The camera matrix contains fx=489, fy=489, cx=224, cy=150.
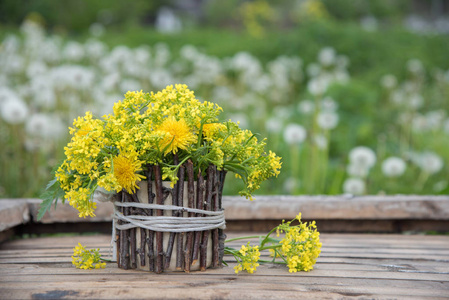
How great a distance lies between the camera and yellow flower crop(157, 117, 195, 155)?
1.10 meters

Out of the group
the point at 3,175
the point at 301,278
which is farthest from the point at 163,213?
the point at 3,175

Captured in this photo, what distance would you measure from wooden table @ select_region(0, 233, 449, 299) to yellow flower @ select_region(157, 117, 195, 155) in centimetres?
30

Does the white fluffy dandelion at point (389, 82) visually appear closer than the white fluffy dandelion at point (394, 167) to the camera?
No

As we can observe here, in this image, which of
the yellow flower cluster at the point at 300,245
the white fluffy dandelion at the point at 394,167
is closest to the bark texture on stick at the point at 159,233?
the yellow flower cluster at the point at 300,245

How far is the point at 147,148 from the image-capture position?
3.58 ft

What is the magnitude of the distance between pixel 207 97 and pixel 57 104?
1221 mm

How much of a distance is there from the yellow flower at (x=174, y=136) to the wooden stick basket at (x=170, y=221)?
56 mm

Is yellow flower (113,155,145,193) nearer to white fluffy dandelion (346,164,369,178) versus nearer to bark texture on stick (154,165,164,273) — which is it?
bark texture on stick (154,165,164,273)

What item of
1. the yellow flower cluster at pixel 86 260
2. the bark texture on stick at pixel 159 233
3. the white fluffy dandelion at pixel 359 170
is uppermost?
the white fluffy dandelion at pixel 359 170

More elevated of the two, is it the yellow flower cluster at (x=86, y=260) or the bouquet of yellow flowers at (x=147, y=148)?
the bouquet of yellow flowers at (x=147, y=148)

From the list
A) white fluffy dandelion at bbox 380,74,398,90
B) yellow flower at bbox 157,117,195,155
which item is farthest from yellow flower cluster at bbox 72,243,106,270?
white fluffy dandelion at bbox 380,74,398,90

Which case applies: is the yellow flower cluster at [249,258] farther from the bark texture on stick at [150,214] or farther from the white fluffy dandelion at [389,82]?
the white fluffy dandelion at [389,82]

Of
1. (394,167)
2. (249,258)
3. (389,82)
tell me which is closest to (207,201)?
(249,258)

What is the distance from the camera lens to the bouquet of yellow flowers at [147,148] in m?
1.08
